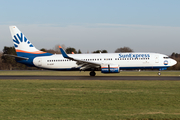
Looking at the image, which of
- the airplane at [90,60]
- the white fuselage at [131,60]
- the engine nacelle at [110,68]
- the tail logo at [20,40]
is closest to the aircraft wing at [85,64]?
the airplane at [90,60]

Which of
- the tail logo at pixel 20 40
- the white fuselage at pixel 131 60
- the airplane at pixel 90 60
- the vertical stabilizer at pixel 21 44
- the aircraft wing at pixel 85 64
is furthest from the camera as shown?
the tail logo at pixel 20 40

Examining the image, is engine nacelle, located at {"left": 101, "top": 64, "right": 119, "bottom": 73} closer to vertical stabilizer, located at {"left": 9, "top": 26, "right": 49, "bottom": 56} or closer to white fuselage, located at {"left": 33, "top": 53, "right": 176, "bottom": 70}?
white fuselage, located at {"left": 33, "top": 53, "right": 176, "bottom": 70}

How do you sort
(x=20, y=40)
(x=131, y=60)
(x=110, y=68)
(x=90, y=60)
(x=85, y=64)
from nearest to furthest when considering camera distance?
(x=110, y=68) → (x=85, y=64) → (x=131, y=60) → (x=90, y=60) → (x=20, y=40)

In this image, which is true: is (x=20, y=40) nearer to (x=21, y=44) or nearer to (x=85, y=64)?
(x=21, y=44)

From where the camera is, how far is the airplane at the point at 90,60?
3500cm

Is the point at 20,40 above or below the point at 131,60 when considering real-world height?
above

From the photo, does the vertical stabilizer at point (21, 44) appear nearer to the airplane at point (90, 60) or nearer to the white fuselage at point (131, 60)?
the airplane at point (90, 60)

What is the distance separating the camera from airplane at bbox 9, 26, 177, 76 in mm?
35000

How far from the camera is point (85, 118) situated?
9.14 m

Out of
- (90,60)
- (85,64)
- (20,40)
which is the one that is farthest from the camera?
(20,40)

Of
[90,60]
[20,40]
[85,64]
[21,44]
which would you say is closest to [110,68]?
[85,64]

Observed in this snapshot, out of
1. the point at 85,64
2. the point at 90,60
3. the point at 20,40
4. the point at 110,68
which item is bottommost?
the point at 110,68

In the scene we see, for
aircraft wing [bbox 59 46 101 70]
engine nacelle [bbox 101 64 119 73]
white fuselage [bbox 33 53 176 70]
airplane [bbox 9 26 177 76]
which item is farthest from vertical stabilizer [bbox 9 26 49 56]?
engine nacelle [bbox 101 64 119 73]

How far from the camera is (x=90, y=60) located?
36.8m
